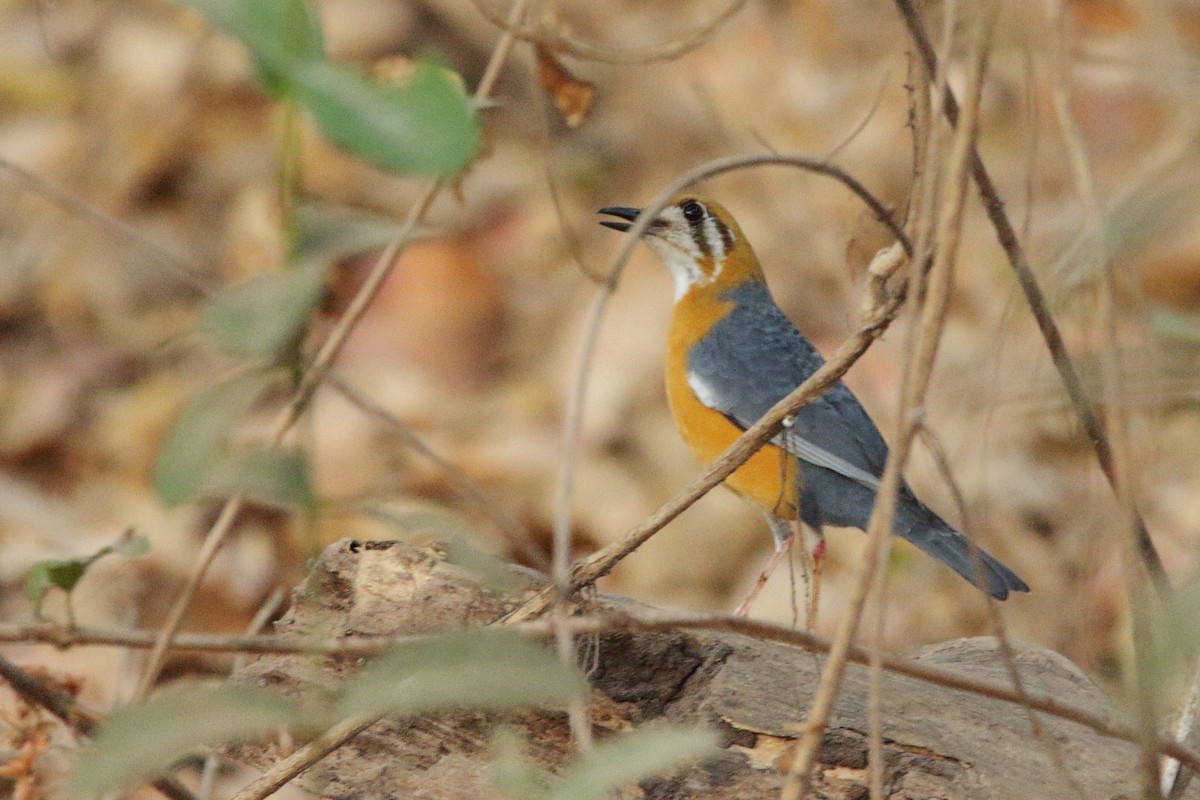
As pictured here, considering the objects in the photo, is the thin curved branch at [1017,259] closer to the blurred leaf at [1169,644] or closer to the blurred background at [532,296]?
the blurred leaf at [1169,644]

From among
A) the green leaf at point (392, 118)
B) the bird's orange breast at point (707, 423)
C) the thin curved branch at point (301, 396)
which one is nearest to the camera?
the green leaf at point (392, 118)

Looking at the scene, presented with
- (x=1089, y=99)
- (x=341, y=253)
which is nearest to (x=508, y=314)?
(x=1089, y=99)

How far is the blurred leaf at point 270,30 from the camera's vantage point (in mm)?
1458

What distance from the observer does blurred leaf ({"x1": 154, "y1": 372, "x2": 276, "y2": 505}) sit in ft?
5.42

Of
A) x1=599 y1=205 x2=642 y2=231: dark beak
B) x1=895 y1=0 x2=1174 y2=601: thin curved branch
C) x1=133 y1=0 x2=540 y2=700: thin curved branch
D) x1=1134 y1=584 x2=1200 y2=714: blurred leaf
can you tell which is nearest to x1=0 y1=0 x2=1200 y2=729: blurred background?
x1=599 y1=205 x2=642 y2=231: dark beak

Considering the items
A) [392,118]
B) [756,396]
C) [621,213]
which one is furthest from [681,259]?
[392,118]

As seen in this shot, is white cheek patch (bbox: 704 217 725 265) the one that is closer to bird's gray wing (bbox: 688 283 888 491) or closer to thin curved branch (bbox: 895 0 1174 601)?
bird's gray wing (bbox: 688 283 888 491)

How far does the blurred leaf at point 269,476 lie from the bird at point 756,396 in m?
2.58

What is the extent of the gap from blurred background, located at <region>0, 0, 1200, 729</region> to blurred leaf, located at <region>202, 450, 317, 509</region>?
402 cm

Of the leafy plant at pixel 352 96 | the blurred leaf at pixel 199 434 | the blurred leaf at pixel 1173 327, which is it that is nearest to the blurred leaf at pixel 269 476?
the blurred leaf at pixel 199 434

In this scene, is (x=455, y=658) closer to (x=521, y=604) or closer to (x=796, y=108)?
(x=521, y=604)

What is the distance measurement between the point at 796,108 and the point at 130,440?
4517 mm

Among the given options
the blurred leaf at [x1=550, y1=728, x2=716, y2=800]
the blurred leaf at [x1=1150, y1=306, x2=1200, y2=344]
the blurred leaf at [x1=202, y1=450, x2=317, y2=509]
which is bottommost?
the blurred leaf at [x1=550, y1=728, x2=716, y2=800]

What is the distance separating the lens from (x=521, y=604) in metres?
2.98
